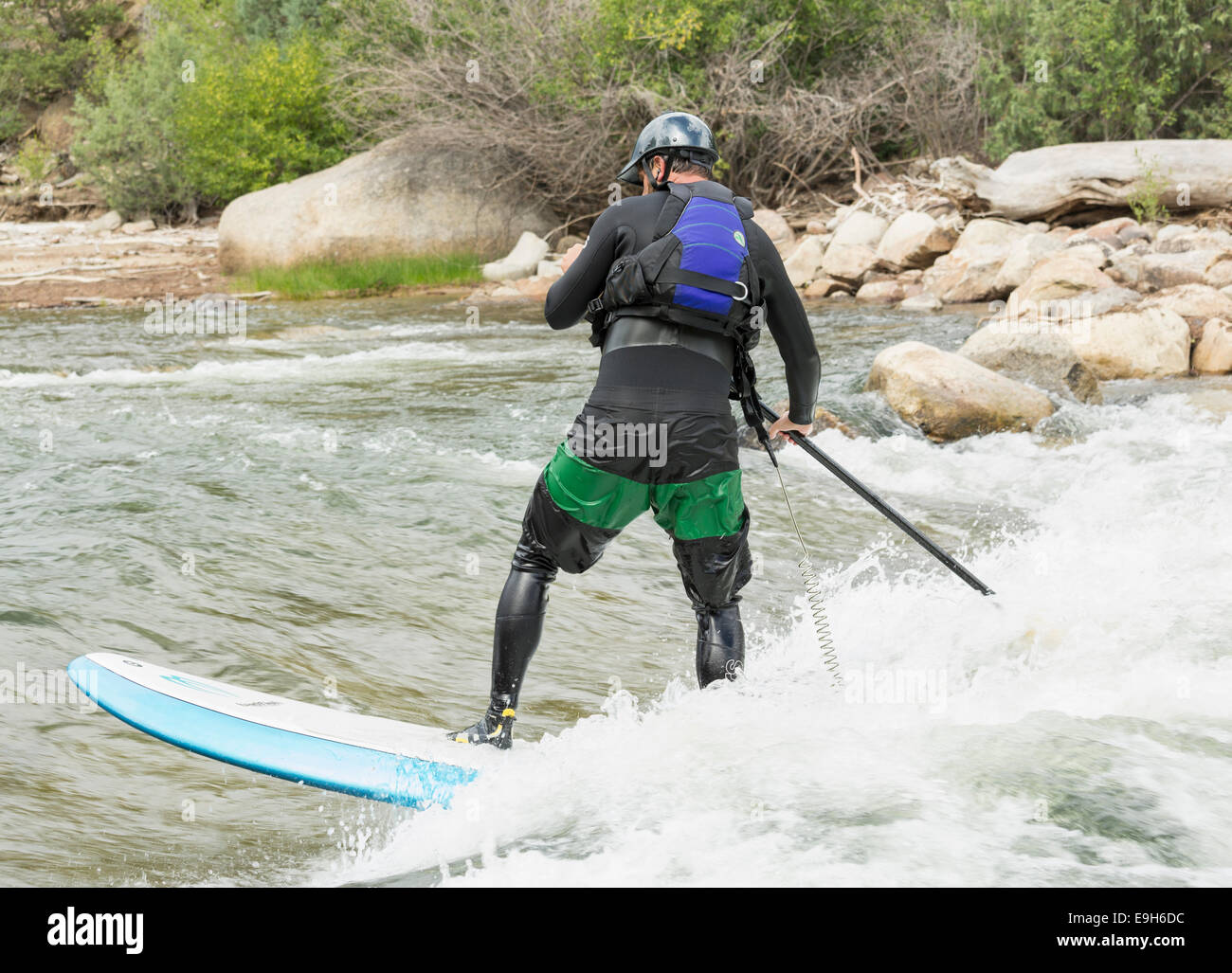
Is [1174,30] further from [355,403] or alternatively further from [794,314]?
[794,314]

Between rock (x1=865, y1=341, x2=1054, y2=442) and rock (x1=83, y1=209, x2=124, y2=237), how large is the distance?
20.0 meters

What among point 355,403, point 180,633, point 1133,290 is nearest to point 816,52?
point 1133,290

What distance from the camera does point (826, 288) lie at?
631 inches

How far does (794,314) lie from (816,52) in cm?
1832

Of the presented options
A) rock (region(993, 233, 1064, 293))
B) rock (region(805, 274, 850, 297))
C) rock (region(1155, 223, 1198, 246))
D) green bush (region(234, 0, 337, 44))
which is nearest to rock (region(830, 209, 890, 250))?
rock (region(805, 274, 850, 297))

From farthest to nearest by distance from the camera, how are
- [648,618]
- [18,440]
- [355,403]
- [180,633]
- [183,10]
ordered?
1. [183,10]
2. [355,403]
3. [18,440]
4. [648,618]
5. [180,633]

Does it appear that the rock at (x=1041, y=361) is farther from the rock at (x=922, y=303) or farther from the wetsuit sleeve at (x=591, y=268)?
the wetsuit sleeve at (x=591, y=268)

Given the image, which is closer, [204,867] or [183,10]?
[204,867]

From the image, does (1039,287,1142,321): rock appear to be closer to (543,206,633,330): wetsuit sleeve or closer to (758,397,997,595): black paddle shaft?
(758,397,997,595): black paddle shaft

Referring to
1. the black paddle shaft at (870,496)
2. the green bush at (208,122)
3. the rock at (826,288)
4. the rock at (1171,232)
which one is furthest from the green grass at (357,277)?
the black paddle shaft at (870,496)

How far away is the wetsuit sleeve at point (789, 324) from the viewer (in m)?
3.43

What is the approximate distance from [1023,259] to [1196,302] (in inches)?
115

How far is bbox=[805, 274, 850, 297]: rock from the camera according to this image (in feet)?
52.4
